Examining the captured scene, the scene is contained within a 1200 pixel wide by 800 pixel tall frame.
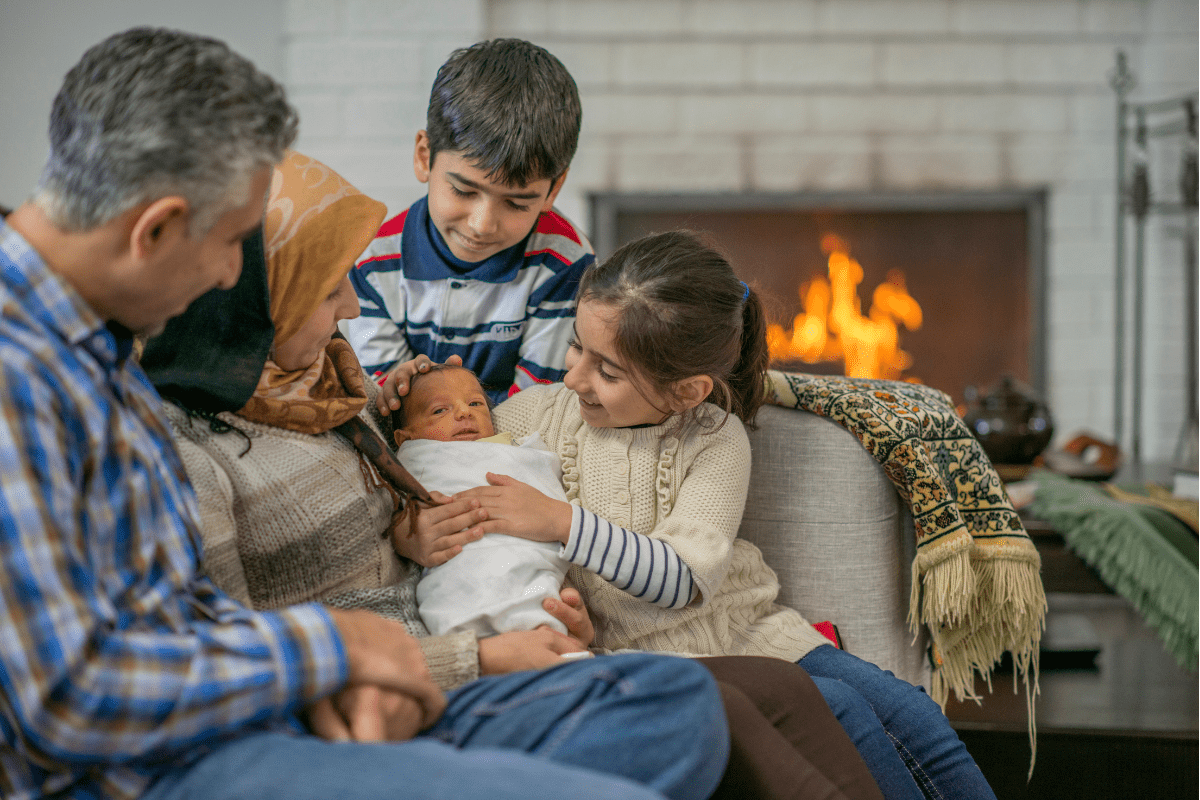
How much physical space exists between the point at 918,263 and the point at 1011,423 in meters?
1.07

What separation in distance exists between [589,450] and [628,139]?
1.88 metres

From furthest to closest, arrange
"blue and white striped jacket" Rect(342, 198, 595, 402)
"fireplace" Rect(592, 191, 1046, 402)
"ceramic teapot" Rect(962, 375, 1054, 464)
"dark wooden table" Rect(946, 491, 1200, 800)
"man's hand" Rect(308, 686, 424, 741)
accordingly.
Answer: "fireplace" Rect(592, 191, 1046, 402) < "ceramic teapot" Rect(962, 375, 1054, 464) < "dark wooden table" Rect(946, 491, 1200, 800) < "blue and white striped jacket" Rect(342, 198, 595, 402) < "man's hand" Rect(308, 686, 424, 741)

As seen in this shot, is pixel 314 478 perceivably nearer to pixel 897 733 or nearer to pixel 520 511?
pixel 520 511

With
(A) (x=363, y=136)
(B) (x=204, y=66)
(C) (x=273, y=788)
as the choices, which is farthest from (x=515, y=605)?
(A) (x=363, y=136)

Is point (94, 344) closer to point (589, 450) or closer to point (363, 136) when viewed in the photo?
point (589, 450)

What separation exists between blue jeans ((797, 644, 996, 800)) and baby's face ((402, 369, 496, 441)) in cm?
51

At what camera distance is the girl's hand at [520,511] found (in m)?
1.05

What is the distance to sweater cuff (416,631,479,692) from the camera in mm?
855

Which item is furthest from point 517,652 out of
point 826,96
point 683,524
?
point 826,96

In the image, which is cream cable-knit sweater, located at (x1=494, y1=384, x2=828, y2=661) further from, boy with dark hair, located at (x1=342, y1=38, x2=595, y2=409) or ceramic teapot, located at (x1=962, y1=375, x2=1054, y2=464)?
ceramic teapot, located at (x1=962, y1=375, x2=1054, y2=464)

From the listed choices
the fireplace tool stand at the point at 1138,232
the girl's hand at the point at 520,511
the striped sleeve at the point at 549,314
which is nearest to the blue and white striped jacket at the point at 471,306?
the striped sleeve at the point at 549,314

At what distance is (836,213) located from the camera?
301cm

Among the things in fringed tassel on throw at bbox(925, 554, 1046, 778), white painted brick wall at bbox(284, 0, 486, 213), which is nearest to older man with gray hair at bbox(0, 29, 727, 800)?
fringed tassel on throw at bbox(925, 554, 1046, 778)

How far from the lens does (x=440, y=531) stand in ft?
3.40
